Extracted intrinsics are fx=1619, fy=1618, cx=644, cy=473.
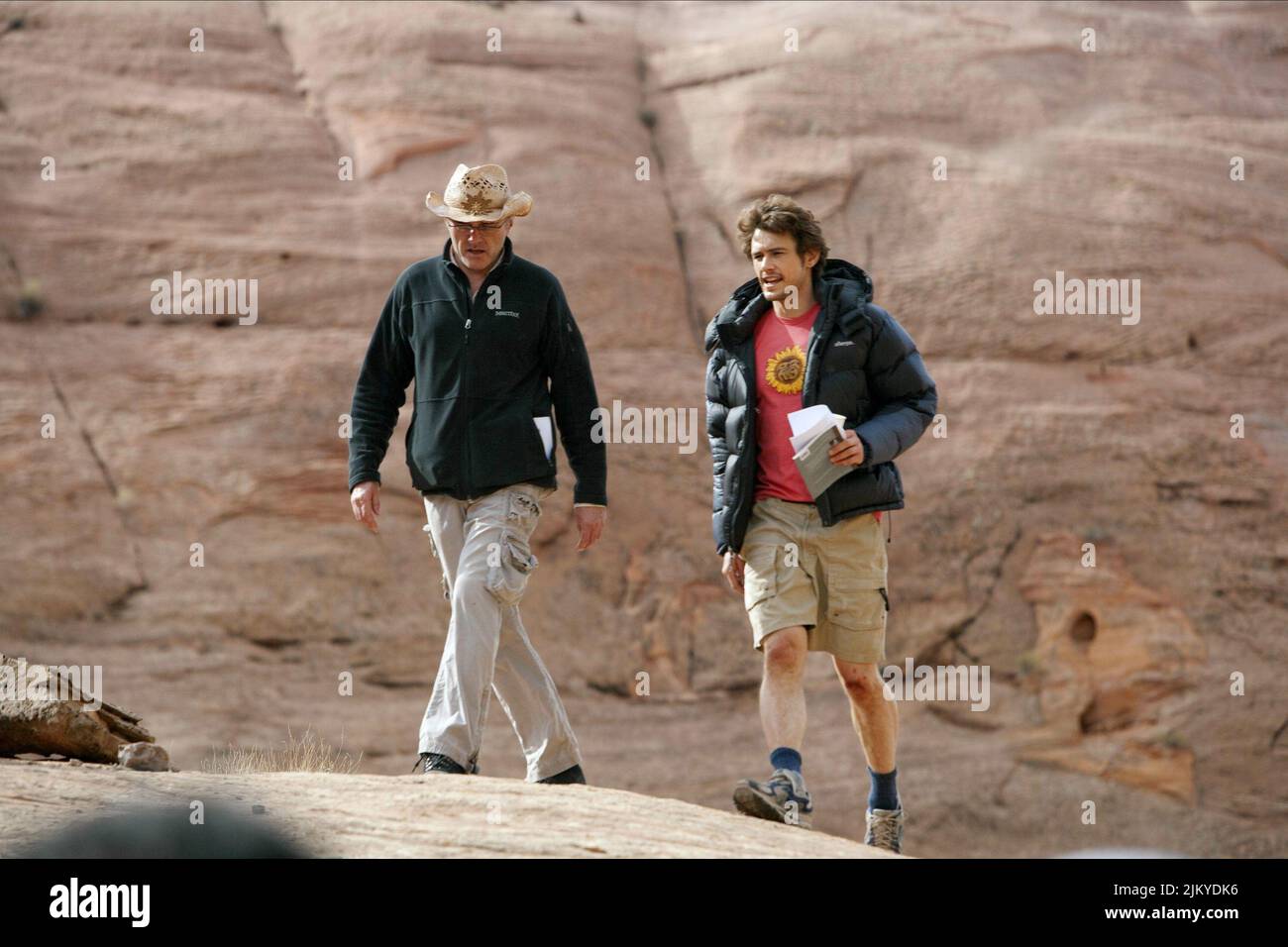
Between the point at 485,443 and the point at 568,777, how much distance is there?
4.71 ft

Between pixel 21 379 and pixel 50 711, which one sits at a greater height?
pixel 21 379

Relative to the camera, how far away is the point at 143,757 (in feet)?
22.1

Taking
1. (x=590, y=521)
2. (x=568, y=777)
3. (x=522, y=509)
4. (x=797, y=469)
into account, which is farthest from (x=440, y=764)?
(x=797, y=469)

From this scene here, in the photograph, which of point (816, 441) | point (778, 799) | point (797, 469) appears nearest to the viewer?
point (778, 799)

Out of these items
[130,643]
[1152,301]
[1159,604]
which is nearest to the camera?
[130,643]

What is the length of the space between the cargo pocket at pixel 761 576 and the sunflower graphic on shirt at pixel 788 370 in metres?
0.65

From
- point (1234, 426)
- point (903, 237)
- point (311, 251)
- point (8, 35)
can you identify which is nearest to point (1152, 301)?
point (1234, 426)

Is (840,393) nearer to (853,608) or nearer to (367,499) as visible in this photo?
(853,608)

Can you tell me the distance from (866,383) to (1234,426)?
10709mm

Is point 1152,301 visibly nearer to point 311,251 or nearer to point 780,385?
point 311,251

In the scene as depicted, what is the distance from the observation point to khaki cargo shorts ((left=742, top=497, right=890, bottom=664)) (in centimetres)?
645

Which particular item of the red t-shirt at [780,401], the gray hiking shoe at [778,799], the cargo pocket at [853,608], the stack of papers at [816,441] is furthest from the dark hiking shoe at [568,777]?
the stack of papers at [816,441]

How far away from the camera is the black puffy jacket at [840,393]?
21.2 ft
